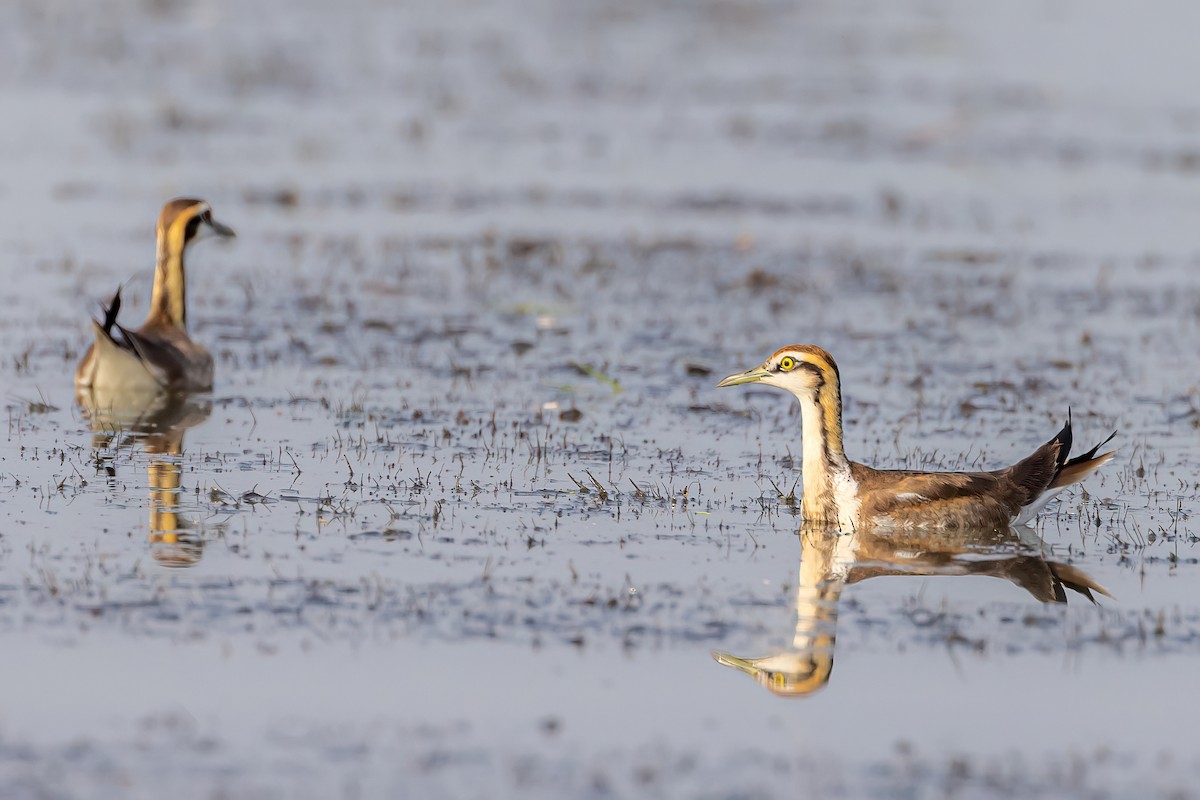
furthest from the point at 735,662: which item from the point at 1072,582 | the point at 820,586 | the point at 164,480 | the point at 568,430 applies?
the point at 568,430

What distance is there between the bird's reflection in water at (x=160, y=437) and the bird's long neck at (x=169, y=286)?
849mm

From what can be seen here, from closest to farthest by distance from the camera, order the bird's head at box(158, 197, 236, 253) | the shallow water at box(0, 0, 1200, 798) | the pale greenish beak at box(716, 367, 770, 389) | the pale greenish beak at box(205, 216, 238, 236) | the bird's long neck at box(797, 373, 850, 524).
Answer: the shallow water at box(0, 0, 1200, 798) < the bird's long neck at box(797, 373, 850, 524) < the pale greenish beak at box(716, 367, 770, 389) < the bird's head at box(158, 197, 236, 253) < the pale greenish beak at box(205, 216, 238, 236)

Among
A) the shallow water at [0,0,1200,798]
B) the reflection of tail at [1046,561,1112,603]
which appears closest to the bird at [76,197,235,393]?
the shallow water at [0,0,1200,798]

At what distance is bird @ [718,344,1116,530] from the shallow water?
28 cm

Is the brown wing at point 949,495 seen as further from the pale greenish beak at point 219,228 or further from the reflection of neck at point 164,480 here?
the pale greenish beak at point 219,228

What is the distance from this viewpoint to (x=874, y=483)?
39.4ft

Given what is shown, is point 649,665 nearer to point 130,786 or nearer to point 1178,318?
point 130,786

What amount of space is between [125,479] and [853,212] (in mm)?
15103

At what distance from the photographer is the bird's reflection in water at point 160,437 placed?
1089 cm

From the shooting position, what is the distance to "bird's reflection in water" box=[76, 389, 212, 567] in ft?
35.7

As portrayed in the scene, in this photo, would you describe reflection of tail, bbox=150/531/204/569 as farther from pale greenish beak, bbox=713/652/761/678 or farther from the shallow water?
pale greenish beak, bbox=713/652/761/678

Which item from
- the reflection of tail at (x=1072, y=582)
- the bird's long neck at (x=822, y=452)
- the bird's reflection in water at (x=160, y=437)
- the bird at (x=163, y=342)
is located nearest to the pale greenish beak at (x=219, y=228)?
the bird at (x=163, y=342)

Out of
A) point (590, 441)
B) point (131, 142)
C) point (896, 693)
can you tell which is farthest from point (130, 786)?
point (131, 142)

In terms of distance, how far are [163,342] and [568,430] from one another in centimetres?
359
